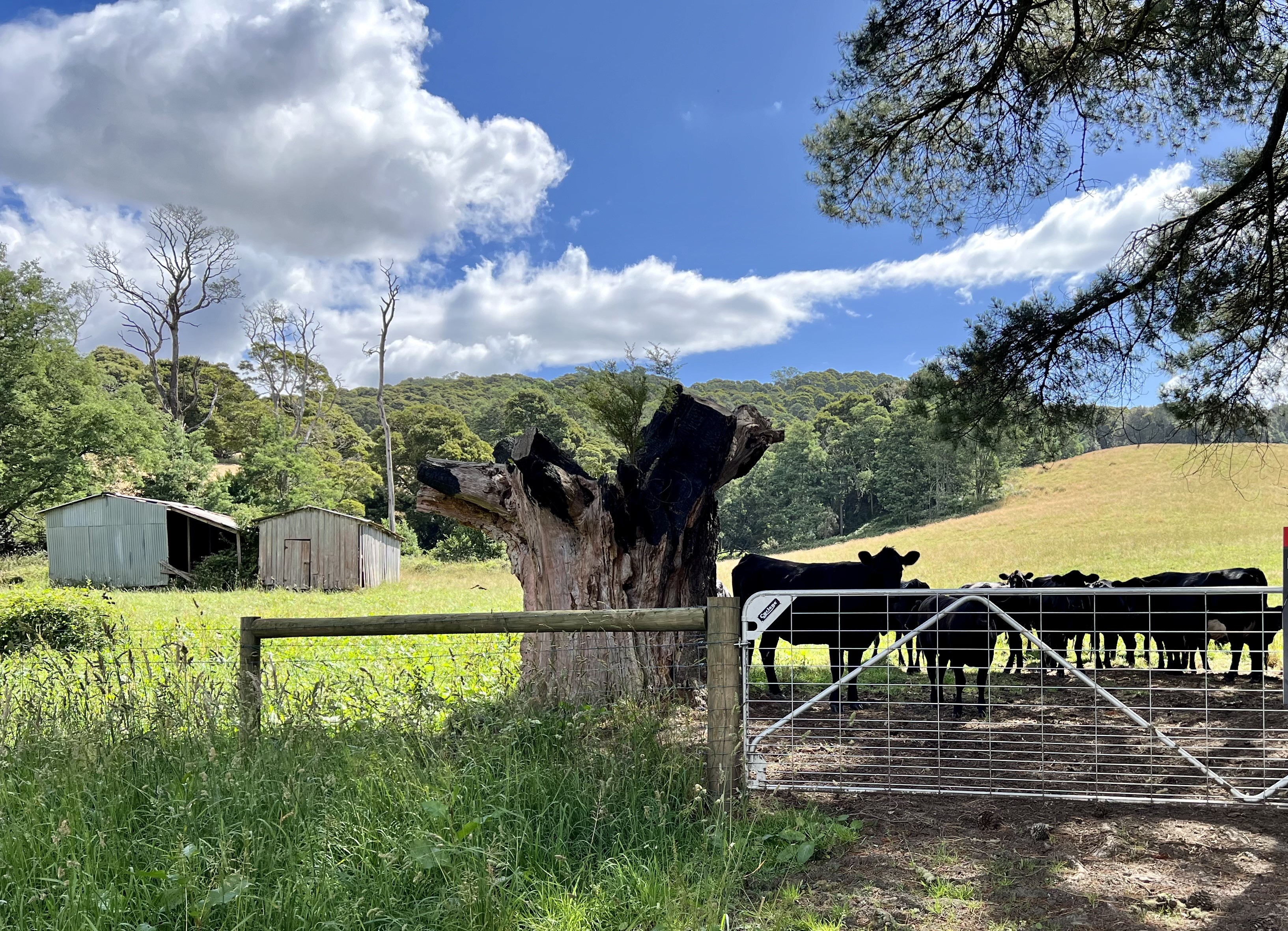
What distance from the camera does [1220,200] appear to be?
7410 millimetres

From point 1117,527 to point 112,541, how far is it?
40.1 m

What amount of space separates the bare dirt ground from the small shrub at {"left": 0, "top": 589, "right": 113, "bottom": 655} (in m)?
11.1

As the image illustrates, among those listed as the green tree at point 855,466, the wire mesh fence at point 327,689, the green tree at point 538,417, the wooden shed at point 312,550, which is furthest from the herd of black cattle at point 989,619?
the green tree at point 855,466

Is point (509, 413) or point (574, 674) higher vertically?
point (509, 413)

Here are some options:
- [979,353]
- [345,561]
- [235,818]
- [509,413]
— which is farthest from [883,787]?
[509,413]

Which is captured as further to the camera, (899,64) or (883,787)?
(899,64)

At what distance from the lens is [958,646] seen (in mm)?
6879

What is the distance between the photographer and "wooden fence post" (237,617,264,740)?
4.55m

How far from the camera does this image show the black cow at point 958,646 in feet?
20.8

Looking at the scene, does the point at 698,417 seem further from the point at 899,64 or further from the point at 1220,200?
the point at 1220,200

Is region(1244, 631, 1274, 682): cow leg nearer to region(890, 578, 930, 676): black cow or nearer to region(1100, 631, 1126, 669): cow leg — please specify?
region(1100, 631, 1126, 669): cow leg

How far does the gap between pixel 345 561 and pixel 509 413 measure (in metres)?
25.1

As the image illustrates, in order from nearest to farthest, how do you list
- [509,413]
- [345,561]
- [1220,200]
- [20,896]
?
[20,896]
[1220,200]
[345,561]
[509,413]

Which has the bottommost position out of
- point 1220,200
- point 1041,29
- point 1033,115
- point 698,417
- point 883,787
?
point 883,787
